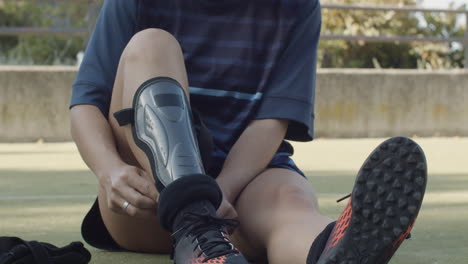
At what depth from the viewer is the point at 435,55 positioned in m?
14.3

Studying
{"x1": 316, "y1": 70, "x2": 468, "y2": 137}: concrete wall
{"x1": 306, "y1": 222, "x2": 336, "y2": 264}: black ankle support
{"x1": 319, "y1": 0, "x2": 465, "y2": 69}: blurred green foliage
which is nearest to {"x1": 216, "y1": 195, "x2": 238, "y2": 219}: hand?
{"x1": 306, "y1": 222, "x2": 336, "y2": 264}: black ankle support

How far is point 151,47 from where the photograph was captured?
2018 mm

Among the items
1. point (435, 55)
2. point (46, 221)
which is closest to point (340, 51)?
point (435, 55)

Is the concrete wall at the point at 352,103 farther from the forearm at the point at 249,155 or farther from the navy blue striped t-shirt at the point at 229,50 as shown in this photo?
the forearm at the point at 249,155

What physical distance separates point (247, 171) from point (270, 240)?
21 centimetres

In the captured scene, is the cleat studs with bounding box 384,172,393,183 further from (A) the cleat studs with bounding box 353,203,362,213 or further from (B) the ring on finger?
(B) the ring on finger

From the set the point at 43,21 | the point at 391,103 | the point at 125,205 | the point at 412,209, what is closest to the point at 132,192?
the point at 125,205

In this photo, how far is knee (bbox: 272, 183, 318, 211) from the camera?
211 centimetres

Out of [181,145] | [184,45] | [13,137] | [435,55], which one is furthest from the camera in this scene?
[435,55]

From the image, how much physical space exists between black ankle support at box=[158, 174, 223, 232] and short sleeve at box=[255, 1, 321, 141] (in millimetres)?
483

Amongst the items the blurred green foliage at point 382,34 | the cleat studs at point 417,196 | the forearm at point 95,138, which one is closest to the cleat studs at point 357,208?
the cleat studs at point 417,196

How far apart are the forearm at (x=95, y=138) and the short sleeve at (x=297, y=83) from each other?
15.9 inches

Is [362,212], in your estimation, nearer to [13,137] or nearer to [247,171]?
[247,171]

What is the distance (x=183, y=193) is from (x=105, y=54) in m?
0.64
